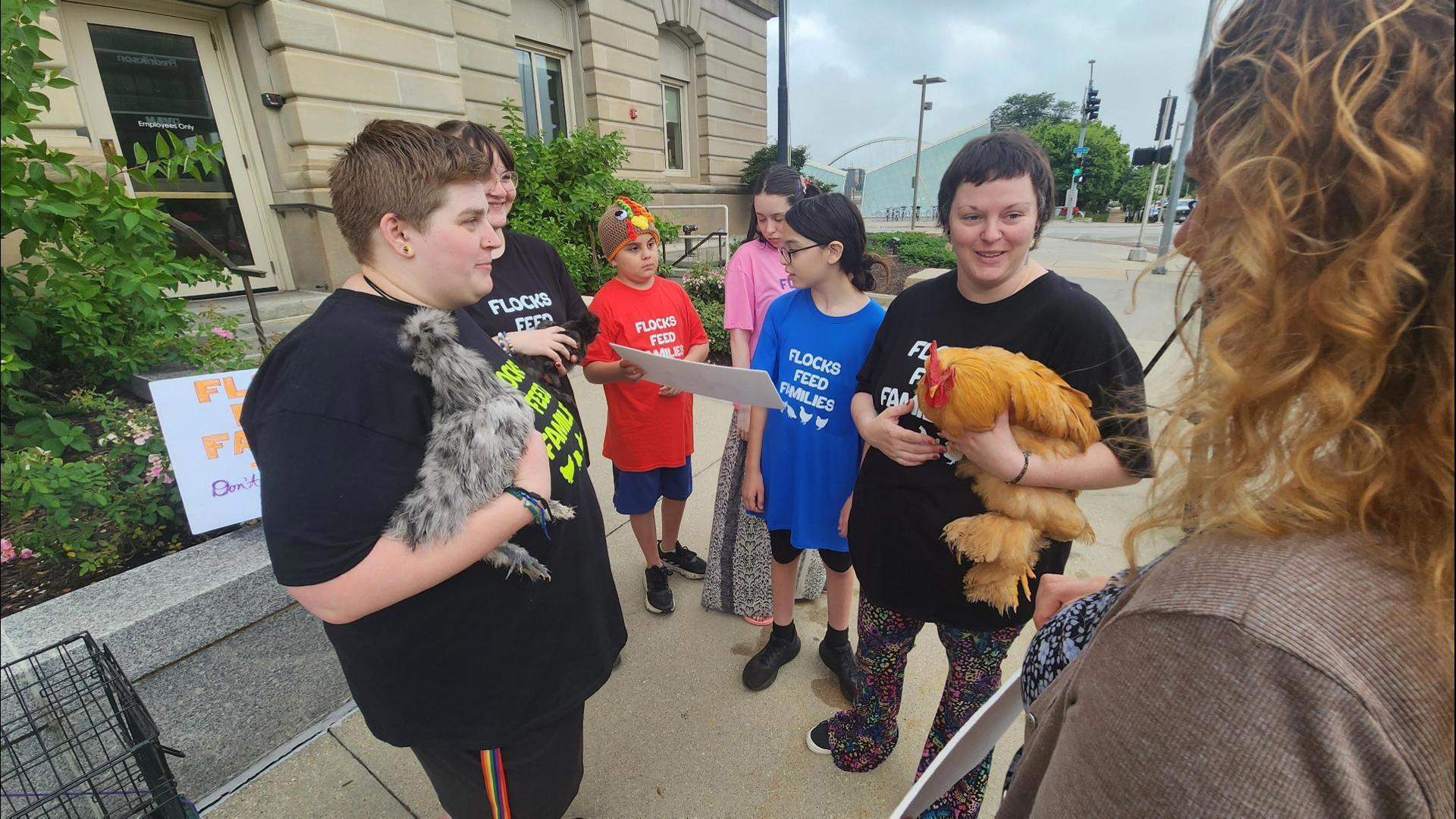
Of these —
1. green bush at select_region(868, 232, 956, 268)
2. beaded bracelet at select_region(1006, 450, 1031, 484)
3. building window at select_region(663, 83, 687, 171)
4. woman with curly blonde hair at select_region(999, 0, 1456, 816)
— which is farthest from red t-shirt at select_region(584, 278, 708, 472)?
building window at select_region(663, 83, 687, 171)

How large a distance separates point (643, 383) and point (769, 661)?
1.47 metres

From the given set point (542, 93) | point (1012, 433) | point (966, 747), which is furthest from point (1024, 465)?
point (542, 93)

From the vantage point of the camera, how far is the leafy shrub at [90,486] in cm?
217

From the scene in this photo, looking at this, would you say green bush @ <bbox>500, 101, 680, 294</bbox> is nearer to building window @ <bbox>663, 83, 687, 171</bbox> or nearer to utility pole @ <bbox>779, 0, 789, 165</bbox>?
utility pole @ <bbox>779, 0, 789, 165</bbox>

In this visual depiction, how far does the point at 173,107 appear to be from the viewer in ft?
20.1

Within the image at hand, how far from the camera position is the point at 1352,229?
0.56 metres

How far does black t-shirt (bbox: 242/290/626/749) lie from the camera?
1.08 meters

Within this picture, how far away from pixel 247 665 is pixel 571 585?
172 centimetres

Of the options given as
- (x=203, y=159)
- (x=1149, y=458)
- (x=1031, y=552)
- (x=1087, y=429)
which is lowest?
(x=1031, y=552)

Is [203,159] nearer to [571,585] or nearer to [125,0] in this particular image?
[571,585]

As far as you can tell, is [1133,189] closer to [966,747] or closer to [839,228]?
[839,228]

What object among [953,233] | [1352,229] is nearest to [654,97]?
[953,233]

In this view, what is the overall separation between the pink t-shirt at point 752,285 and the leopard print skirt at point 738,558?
536mm

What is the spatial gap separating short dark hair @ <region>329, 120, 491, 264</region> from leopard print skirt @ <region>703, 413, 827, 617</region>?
184cm
